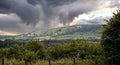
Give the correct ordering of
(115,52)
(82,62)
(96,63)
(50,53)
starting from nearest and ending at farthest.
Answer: (115,52)
(96,63)
(82,62)
(50,53)

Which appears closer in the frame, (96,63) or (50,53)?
(96,63)

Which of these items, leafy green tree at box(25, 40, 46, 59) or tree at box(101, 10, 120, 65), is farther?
leafy green tree at box(25, 40, 46, 59)

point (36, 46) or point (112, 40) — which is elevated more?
point (112, 40)

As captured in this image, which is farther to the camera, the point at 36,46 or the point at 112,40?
the point at 36,46

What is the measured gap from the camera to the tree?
24422 millimetres

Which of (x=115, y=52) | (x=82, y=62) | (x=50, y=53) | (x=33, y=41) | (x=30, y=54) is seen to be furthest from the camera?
(x=33, y=41)

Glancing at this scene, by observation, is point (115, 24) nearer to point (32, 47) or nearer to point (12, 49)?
point (32, 47)

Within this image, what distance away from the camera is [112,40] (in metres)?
24.6

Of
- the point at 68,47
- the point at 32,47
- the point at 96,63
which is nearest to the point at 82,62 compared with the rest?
the point at 96,63

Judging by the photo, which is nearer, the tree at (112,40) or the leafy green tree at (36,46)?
the tree at (112,40)

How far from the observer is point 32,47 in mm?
47219

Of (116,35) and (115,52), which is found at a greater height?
(116,35)

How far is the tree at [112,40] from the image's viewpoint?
24.4 meters

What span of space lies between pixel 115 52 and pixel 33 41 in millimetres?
26082
